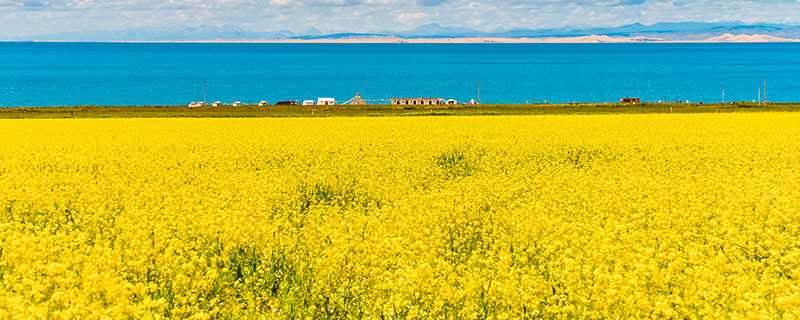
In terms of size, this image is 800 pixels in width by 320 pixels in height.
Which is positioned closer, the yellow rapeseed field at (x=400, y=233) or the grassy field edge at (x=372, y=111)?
the yellow rapeseed field at (x=400, y=233)

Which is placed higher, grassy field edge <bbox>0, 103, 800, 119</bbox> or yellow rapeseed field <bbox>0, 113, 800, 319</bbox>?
yellow rapeseed field <bbox>0, 113, 800, 319</bbox>

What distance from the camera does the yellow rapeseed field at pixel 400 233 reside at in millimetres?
8539

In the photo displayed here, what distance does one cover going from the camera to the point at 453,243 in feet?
39.3

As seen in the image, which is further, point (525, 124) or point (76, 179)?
point (525, 124)

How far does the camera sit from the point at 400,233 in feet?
40.3

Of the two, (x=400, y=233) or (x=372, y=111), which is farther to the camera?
(x=372, y=111)

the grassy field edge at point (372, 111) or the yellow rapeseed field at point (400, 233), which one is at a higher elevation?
the yellow rapeseed field at point (400, 233)

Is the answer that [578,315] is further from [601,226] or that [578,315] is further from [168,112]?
[168,112]

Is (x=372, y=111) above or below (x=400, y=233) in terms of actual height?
below

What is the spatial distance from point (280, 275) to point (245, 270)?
504mm

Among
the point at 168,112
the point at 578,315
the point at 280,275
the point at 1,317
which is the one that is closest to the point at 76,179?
the point at 280,275

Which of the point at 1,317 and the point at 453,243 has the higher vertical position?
the point at 1,317

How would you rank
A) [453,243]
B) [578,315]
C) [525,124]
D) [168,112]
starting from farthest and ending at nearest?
[168,112], [525,124], [453,243], [578,315]

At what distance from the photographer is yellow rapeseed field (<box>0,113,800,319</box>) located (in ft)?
28.0
